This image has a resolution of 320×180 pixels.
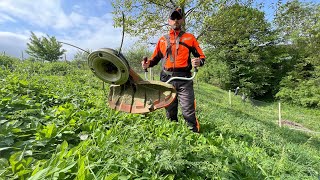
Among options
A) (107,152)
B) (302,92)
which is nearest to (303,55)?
(302,92)

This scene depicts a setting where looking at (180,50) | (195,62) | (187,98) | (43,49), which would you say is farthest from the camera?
(43,49)

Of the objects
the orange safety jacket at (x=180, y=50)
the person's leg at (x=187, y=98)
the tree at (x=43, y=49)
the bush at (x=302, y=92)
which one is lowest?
the bush at (x=302, y=92)

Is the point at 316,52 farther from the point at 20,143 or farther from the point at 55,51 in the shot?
the point at 55,51

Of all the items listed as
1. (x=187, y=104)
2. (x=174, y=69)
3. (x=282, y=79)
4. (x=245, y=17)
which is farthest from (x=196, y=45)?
(x=282, y=79)

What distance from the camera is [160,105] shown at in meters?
3.07

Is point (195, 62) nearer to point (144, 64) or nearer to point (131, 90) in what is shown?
point (144, 64)

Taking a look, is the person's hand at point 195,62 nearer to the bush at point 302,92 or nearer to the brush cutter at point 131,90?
the brush cutter at point 131,90

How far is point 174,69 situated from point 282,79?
33.7 m

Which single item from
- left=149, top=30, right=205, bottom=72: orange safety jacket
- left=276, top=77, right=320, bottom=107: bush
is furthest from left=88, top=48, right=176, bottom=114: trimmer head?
left=276, top=77, right=320, bottom=107: bush

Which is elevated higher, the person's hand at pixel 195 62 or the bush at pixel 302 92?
the person's hand at pixel 195 62

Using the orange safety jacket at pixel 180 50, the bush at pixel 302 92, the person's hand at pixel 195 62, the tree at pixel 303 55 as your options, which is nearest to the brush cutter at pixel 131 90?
the person's hand at pixel 195 62

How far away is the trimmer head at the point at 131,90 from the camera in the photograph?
2.89 m

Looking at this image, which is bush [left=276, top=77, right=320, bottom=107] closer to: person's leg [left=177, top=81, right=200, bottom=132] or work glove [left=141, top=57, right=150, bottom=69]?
person's leg [left=177, top=81, right=200, bottom=132]

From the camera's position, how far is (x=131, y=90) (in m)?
3.21
